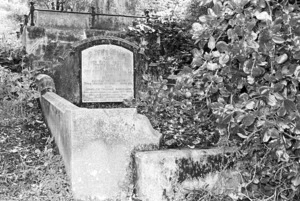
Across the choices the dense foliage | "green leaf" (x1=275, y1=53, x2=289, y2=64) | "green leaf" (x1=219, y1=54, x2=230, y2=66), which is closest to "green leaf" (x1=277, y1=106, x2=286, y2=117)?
the dense foliage

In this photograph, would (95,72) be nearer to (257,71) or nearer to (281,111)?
(257,71)

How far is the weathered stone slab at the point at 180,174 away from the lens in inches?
110

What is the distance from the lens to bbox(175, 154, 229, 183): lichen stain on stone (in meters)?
2.83

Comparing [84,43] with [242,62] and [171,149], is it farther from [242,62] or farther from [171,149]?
[242,62]

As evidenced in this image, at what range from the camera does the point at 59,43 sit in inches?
264

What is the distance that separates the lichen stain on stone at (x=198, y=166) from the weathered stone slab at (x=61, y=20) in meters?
5.33

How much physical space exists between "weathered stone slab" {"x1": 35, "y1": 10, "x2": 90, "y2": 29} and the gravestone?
1.62m

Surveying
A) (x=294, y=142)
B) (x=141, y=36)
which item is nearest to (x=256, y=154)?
(x=294, y=142)

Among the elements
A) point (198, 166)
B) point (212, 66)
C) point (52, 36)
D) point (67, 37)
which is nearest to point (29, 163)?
point (198, 166)

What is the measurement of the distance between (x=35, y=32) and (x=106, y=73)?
166cm

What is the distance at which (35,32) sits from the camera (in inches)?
257

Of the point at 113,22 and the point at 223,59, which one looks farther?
the point at 113,22

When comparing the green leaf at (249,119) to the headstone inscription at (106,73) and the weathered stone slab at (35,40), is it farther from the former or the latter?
the weathered stone slab at (35,40)

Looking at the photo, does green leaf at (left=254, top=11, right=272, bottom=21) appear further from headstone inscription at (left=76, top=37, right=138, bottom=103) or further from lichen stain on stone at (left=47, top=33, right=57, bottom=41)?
lichen stain on stone at (left=47, top=33, right=57, bottom=41)
